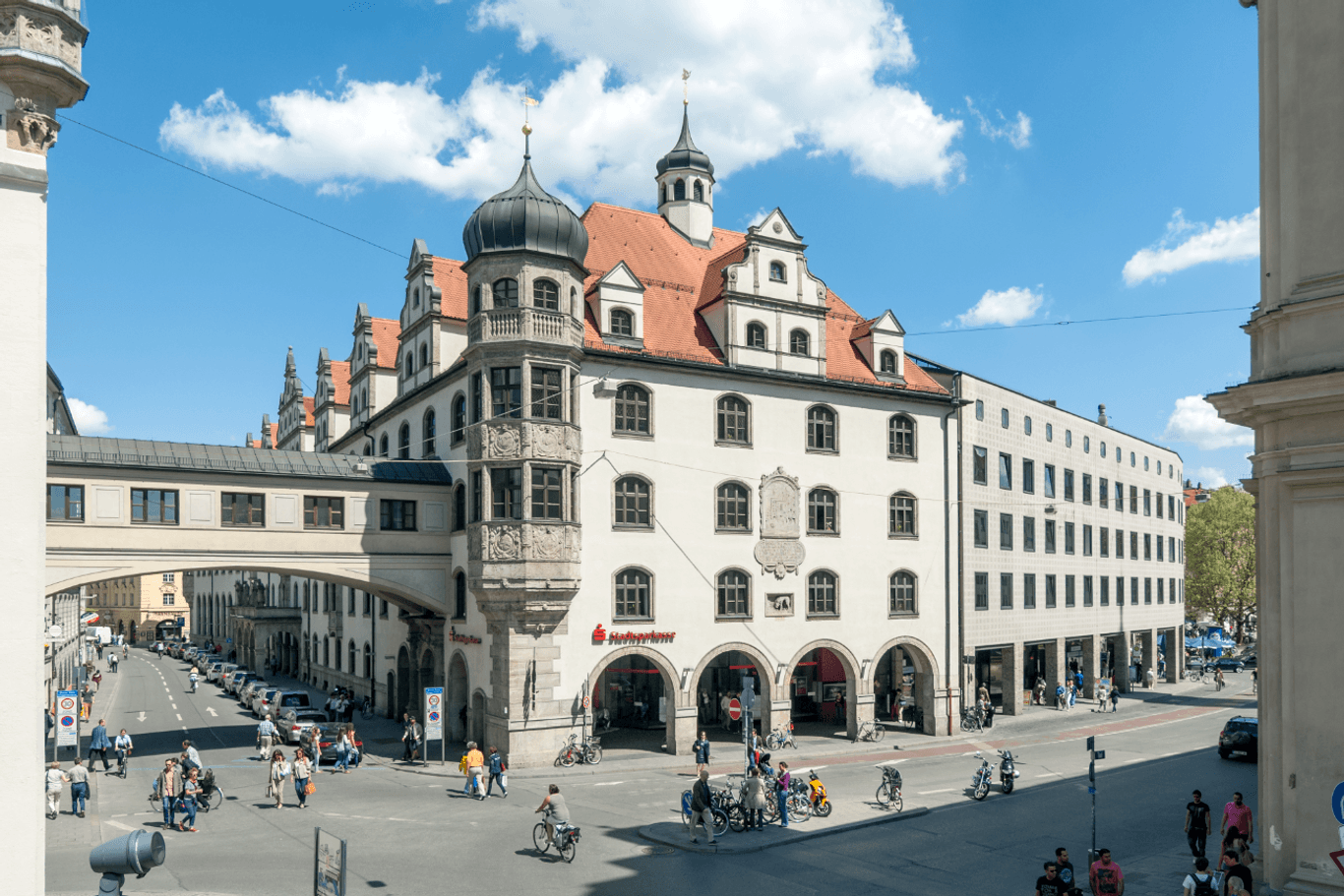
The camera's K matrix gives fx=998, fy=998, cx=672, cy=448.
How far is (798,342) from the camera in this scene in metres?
40.1

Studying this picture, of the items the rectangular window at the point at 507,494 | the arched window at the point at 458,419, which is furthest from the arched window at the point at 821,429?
the arched window at the point at 458,419

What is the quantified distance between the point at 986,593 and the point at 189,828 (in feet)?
111

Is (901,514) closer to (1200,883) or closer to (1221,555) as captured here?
(1200,883)

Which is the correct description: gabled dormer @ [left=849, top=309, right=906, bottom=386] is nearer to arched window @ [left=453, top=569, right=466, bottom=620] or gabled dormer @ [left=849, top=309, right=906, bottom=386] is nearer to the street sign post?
arched window @ [left=453, top=569, right=466, bottom=620]

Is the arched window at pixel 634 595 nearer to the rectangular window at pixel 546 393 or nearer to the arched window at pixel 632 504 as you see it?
the arched window at pixel 632 504

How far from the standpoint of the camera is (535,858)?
21328 mm

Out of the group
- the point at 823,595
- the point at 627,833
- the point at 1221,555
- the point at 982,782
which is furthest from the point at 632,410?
the point at 1221,555

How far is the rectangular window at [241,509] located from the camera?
33.6 m

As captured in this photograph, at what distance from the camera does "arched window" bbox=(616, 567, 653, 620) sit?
35000 millimetres

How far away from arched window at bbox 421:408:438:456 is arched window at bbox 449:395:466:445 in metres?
2.36

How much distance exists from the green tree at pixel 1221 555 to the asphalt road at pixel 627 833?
5384cm

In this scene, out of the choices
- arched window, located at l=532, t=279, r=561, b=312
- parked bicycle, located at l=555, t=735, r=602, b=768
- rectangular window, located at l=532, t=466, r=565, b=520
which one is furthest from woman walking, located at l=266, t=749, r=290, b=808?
arched window, located at l=532, t=279, r=561, b=312

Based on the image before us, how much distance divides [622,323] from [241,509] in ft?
48.2

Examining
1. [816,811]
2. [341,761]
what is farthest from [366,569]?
[816,811]
